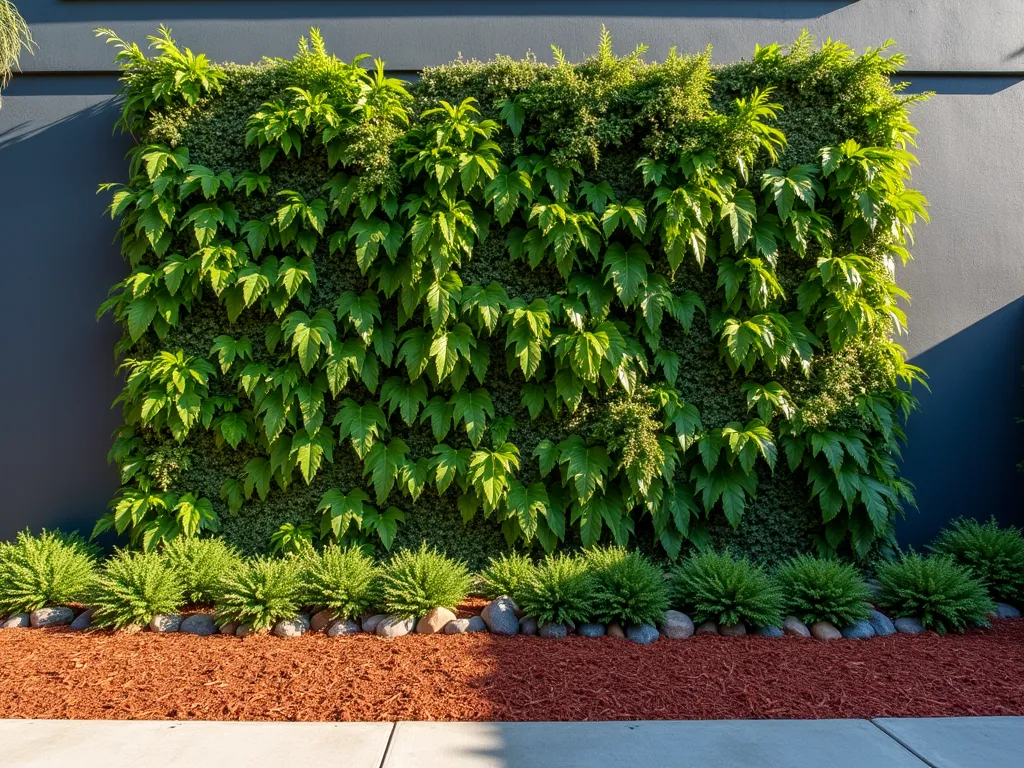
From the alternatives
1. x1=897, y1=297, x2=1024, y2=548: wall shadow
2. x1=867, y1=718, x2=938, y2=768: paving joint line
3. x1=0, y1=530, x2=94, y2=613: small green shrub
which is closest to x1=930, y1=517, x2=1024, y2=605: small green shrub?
x1=897, y1=297, x2=1024, y2=548: wall shadow

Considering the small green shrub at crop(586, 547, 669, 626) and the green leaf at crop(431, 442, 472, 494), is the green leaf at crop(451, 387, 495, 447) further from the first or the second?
the small green shrub at crop(586, 547, 669, 626)

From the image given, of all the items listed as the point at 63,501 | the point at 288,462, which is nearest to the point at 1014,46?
the point at 288,462

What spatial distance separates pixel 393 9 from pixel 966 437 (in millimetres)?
5325

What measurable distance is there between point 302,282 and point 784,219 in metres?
3.29

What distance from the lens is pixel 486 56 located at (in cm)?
524

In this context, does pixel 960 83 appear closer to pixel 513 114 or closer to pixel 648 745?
pixel 513 114

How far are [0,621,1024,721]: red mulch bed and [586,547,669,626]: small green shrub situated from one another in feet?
0.58

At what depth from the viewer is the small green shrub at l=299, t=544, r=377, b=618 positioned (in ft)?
12.9

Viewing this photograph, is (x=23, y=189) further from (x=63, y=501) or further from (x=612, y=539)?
(x=612, y=539)

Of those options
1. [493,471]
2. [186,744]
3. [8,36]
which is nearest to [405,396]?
[493,471]

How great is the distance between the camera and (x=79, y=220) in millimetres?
5207

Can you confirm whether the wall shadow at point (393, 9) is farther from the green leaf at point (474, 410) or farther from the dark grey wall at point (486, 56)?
the green leaf at point (474, 410)

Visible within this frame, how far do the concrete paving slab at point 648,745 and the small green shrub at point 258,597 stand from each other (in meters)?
1.37

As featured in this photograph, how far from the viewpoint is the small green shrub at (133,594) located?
3914 mm
